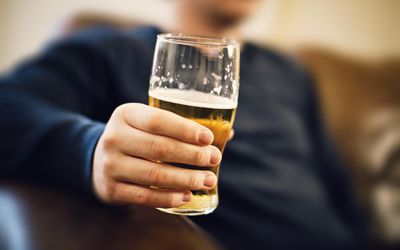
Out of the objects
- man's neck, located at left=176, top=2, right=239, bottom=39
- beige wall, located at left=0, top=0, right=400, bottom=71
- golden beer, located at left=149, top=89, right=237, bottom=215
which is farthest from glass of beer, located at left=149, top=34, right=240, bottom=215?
beige wall, located at left=0, top=0, right=400, bottom=71

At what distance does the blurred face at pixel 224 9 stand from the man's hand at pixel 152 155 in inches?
24.0

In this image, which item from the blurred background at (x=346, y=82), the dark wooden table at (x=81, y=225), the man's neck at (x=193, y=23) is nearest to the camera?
the dark wooden table at (x=81, y=225)

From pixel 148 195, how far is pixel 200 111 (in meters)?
0.10

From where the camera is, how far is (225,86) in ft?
1.46

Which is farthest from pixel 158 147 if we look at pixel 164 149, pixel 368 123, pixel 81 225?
pixel 368 123

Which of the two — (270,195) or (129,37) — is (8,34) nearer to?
(129,37)

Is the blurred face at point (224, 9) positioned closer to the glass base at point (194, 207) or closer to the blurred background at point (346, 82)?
the blurred background at point (346, 82)

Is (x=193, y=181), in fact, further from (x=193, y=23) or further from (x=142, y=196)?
(x=193, y=23)

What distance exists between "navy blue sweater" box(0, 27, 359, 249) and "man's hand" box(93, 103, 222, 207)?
6 cm

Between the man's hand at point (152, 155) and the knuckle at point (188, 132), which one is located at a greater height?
the knuckle at point (188, 132)

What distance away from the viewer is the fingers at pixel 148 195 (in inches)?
16.3

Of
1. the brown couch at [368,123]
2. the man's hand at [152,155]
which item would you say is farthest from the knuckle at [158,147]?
the brown couch at [368,123]

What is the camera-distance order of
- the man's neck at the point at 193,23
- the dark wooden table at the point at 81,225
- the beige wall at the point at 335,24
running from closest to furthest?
the dark wooden table at the point at 81,225 → the man's neck at the point at 193,23 → the beige wall at the point at 335,24

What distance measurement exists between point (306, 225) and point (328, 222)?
0.32 ft
